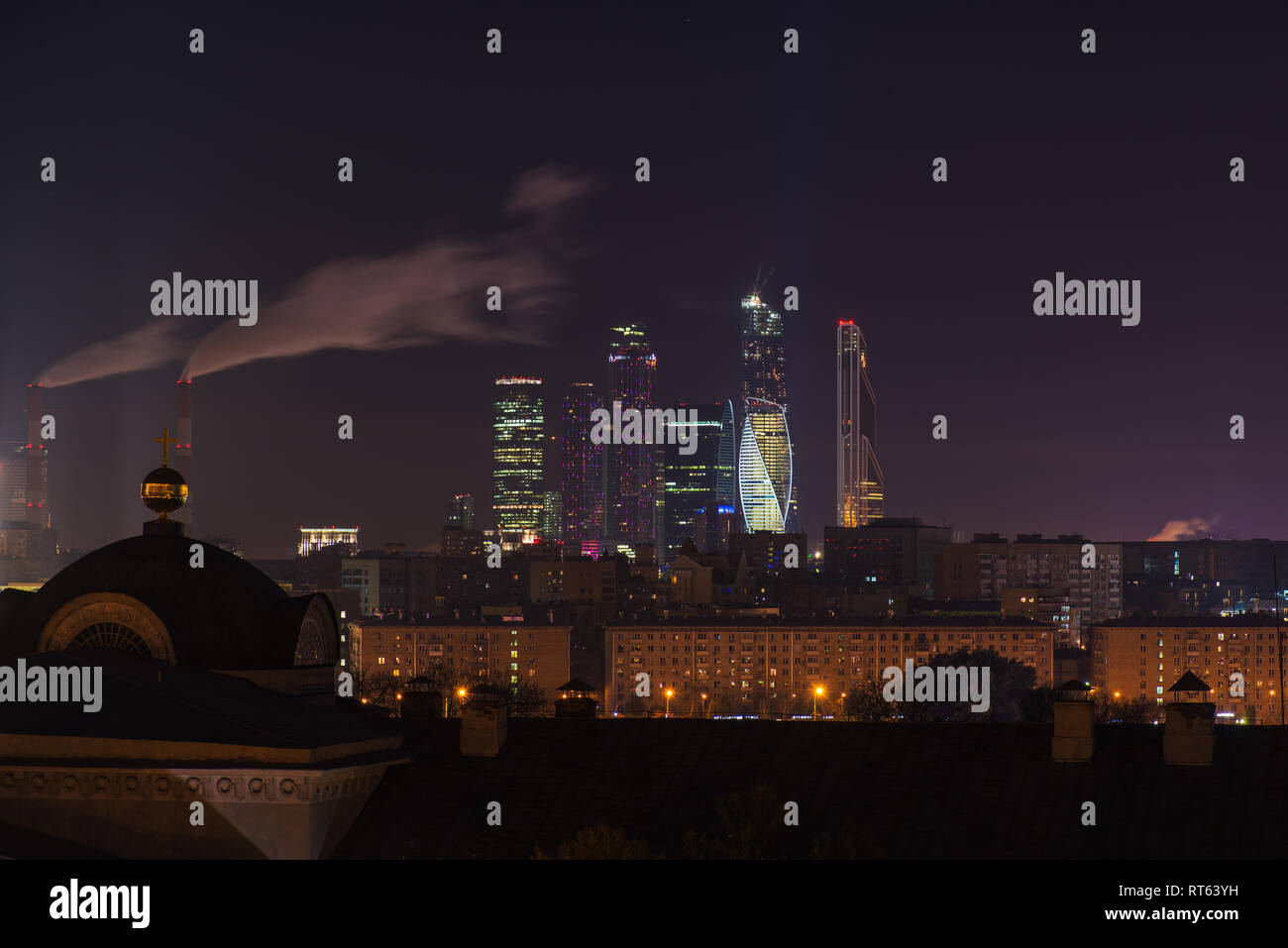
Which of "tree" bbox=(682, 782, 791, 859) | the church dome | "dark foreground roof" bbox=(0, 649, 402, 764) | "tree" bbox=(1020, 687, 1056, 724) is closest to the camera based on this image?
"tree" bbox=(682, 782, 791, 859)

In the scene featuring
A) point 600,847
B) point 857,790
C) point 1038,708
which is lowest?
point 1038,708

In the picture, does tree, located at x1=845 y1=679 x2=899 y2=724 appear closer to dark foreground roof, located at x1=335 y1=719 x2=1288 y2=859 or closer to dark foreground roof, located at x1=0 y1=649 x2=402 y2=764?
dark foreground roof, located at x1=335 y1=719 x2=1288 y2=859

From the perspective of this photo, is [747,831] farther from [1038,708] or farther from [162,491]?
[1038,708]

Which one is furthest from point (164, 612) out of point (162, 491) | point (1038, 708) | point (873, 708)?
point (1038, 708)

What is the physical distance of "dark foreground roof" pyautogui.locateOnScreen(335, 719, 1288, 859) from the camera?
4934 centimetres

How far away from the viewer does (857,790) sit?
52000mm

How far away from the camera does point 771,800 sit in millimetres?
49406

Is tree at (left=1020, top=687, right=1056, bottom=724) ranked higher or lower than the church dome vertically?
lower

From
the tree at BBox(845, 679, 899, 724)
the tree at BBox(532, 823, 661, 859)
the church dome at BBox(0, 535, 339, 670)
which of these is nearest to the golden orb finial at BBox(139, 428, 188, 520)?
the church dome at BBox(0, 535, 339, 670)

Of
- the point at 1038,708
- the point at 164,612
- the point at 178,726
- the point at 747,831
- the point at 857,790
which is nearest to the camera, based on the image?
the point at 747,831

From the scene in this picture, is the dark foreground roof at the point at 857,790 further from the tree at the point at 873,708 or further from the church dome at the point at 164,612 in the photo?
the tree at the point at 873,708
